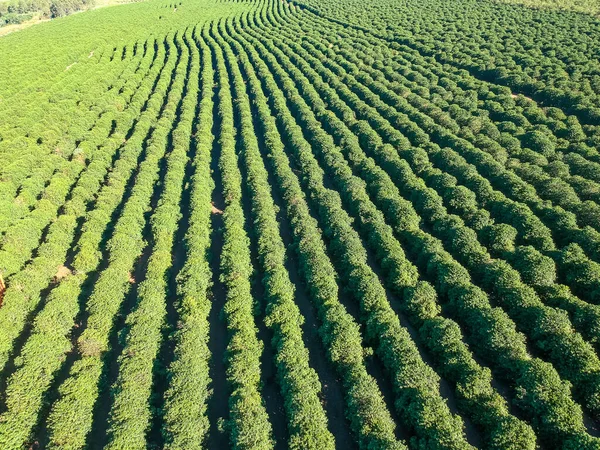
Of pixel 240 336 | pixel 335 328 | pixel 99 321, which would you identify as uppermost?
pixel 99 321

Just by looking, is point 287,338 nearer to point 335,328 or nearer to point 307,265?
point 335,328

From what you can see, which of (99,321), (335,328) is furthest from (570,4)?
(99,321)

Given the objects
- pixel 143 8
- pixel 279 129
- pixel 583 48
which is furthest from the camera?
pixel 143 8

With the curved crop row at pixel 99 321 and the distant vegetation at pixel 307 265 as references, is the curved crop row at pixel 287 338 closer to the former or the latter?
the distant vegetation at pixel 307 265

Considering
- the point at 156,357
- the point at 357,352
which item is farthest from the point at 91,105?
the point at 357,352

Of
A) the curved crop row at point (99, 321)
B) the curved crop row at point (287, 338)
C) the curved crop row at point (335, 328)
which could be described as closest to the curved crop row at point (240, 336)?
the curved crop row at point (287, 338)

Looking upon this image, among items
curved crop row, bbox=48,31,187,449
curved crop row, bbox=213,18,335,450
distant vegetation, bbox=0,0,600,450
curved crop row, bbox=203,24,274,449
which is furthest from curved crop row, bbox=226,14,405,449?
curved crop row, bbox=48,31,187,449

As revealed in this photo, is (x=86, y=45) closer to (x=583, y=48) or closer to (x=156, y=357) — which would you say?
(x=156, y=357)

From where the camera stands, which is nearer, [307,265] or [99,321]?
[99,321]

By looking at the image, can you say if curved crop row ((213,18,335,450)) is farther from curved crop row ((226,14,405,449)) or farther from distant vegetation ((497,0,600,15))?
distant vegetation ((497,0,600,15))

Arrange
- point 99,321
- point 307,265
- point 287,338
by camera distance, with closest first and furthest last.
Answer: point 287,338, point 99,321, point 307,265

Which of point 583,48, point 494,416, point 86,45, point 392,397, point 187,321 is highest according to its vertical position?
point 86,45
